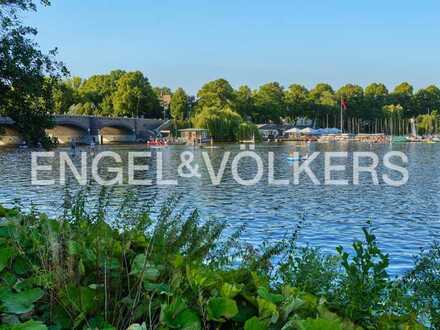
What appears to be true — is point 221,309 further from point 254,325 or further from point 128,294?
point 128,294

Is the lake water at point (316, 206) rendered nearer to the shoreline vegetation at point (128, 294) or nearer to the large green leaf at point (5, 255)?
the shoreline vegetation at point (128, 294)

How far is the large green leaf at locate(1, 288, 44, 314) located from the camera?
2.66 meters

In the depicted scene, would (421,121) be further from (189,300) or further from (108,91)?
(189,300)

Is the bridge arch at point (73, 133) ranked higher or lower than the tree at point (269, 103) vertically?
lower

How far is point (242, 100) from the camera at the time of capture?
16650 centimetres

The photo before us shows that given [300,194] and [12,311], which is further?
[300,194]

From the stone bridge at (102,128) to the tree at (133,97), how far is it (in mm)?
8476

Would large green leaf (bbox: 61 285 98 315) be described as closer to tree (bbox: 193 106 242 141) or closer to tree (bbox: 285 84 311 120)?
tree (bbox: 193 106 242 141)

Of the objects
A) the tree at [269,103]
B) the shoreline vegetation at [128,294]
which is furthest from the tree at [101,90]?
the shoreline vegetation at [128,294]

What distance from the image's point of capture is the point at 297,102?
186250 millimetres

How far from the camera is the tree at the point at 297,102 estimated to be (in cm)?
18412

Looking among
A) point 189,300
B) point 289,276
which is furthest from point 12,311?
point 289,276

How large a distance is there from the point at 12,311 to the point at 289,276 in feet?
14.4

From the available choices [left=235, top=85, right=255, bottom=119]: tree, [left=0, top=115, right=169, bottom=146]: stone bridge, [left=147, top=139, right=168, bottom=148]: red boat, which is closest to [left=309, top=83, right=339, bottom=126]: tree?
[left=235, top=85, right=255, bottom=119]: tree
